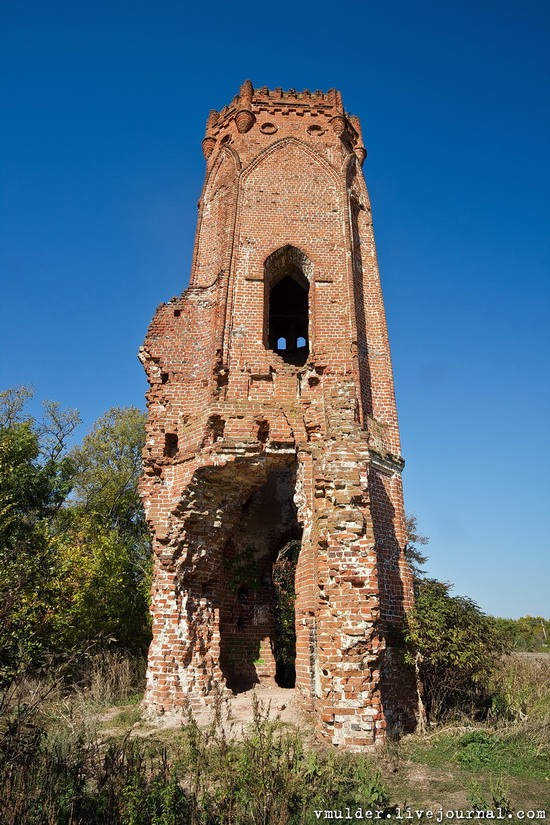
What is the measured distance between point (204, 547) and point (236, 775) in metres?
5.07

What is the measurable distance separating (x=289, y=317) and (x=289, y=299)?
1.83ft

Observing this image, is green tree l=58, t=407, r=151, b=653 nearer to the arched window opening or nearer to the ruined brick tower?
the ruined brick tower

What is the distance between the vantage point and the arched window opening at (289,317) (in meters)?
14.6

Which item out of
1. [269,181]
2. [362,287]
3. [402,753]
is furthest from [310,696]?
[269,181]

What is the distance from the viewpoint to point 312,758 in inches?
212

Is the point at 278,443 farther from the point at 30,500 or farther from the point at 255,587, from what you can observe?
the point at 30,500

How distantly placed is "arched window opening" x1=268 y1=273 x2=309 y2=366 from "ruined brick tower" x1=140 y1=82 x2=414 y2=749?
285 centimetres

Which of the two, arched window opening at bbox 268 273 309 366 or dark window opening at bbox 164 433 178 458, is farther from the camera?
arched window opening at bbox 268 273 309 366

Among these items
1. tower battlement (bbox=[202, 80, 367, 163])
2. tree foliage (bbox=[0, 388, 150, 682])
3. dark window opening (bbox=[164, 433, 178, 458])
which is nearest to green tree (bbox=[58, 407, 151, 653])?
tree foliage (bbox=[0, 388, 150, 682])

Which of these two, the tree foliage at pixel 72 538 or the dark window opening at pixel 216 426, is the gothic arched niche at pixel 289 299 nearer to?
the dark window opening at pixel 216 426

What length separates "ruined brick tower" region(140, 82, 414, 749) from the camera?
307 inches

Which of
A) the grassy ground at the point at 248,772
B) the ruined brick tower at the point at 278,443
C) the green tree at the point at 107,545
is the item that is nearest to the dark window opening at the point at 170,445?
the ruined brick tower at the point at 278,443

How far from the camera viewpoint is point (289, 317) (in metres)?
15.3

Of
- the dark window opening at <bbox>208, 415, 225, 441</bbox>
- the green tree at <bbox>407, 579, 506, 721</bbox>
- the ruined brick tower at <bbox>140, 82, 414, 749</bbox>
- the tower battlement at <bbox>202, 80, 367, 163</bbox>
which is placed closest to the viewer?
the ruined brick tower at <bbox>140, 82, 414, 749</bbox>
